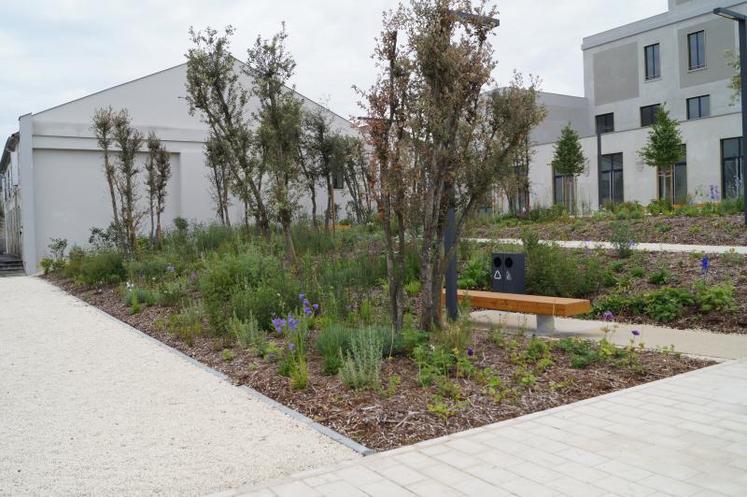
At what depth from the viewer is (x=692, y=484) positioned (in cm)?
360

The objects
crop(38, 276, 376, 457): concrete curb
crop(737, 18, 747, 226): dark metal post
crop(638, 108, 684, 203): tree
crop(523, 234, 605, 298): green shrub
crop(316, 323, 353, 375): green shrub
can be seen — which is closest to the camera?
crop(38, 276, 376, 457): concrete curb

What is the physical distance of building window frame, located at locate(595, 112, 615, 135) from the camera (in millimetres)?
40281

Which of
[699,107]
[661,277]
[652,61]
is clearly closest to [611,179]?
[699,107]

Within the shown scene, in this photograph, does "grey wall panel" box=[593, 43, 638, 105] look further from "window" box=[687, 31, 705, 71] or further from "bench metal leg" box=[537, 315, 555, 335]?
"bench metal leg" box=[537, 315, 555, 335]

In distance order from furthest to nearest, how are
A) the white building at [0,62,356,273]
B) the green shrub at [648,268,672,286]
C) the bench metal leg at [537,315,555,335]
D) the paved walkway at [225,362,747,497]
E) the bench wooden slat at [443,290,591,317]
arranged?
the white building at [0,62,356,273]
the green shrub at [648,268,672,286]
the bench metal leg at [537,315,555,335]
the bench wooden slat at [443,290,591,317]
the paved walkway at [225,362,747,497]

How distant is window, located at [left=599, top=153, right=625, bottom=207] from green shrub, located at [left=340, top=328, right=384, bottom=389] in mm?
26361

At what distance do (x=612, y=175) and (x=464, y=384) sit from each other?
2759cm

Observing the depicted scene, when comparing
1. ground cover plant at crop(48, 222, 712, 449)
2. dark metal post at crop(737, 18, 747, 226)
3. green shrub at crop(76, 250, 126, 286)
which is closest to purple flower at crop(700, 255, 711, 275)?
ground cover plant at crop(48, 222, 712, 449)

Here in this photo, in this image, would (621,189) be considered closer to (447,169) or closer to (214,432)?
(447,169)

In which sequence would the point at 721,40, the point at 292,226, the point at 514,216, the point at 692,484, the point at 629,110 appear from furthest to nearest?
the point at 629,110
the point at 721,40
the point at 514,216
the point at 292,226
the point at 692,484

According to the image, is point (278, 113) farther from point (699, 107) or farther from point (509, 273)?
point (699, 107)

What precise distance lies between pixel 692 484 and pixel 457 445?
1.38m

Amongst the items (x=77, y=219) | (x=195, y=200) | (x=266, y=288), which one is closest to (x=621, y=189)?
(x=195, y=200)

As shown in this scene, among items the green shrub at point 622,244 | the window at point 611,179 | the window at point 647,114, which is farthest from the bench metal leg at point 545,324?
the window at point 647,114
